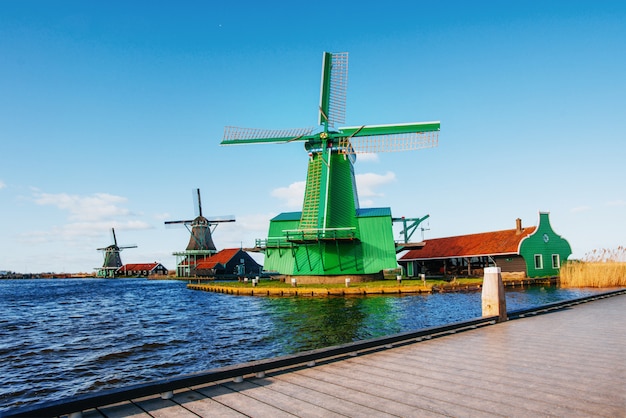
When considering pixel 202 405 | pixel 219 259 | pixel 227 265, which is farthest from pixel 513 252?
pixel 219 259

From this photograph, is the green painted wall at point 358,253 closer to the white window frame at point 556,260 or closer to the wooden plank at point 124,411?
the white window frame at point 556,260

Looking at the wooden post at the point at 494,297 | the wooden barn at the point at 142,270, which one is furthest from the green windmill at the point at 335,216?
the wooden barn at the point at 142,270

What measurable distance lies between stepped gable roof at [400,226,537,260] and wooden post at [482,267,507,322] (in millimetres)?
28220

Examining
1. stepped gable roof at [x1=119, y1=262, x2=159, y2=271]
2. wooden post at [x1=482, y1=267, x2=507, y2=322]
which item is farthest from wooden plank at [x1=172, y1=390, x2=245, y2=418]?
stepped gable roof at [x1=119, y1=262, x2=159, y2=271]

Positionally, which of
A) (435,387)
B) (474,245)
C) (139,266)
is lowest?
(139,266)

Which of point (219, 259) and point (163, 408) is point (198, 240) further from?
point (163, 408)

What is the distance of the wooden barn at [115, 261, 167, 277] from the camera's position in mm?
94875

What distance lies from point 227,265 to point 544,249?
48.0m

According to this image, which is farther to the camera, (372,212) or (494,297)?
(372,212)

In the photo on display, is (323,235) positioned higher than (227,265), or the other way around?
(323,235)

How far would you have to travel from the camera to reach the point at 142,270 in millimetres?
99375

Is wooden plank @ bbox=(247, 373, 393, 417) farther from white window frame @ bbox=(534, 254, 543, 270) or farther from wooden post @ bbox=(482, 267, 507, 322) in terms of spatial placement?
white window frame @ bbox=(534, 254, 543, 270)

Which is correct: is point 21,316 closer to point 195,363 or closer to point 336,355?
point 195,363

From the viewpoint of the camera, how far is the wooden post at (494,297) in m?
9.13
